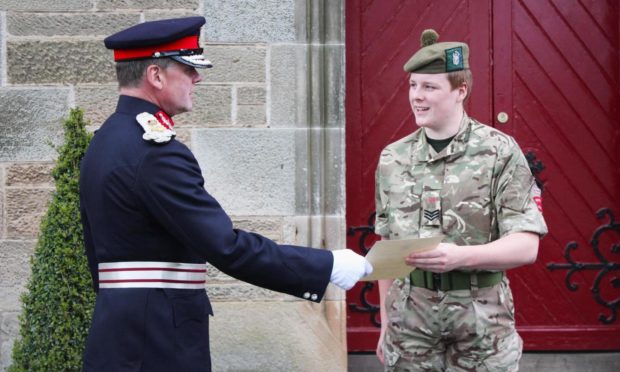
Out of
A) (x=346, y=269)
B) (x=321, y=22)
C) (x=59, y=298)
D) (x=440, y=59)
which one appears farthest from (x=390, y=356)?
(x=321, y=22)

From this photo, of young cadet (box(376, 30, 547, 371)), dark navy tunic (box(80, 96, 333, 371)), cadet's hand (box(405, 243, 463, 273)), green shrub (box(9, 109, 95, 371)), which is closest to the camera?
dark navy tunic (box(80, 96, 333, 371))

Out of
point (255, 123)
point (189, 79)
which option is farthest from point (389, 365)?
point (255, 123)

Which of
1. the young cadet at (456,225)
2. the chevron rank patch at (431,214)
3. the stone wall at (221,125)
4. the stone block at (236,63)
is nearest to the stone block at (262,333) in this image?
the stone wall at (221,125)

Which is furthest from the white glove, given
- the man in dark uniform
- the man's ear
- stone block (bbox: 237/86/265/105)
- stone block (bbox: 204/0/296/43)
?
stone block (bbox: 204/0/296/43)

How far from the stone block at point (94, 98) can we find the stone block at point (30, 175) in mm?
358

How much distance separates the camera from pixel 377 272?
3.29 metres

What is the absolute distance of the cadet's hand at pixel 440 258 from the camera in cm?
334

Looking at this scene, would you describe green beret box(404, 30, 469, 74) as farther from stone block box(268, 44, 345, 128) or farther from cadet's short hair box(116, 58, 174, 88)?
stone block box(268, 44, 345, 128)

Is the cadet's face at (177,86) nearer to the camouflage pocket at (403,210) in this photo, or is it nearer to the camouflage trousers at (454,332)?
the camouflage pocket at (403,210)

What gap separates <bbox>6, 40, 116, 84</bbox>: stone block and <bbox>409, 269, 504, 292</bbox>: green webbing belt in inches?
102

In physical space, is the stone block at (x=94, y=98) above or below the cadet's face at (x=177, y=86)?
below

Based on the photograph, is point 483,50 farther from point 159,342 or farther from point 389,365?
point 159,342

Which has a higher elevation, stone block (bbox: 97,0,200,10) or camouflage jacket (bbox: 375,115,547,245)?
stone block (bbox: 97,0,200,10)

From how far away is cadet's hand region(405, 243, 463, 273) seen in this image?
334 centimetres
